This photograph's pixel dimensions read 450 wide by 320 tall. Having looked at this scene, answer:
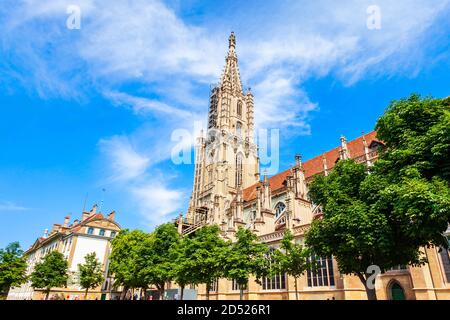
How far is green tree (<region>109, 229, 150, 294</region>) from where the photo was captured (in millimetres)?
33625

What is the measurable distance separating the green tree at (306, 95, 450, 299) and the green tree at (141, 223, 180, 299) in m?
19.2

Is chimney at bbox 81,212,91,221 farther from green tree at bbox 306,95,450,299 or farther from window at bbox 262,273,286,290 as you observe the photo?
green tree at bbox 306,95,450,299

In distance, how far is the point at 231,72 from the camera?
259 ft

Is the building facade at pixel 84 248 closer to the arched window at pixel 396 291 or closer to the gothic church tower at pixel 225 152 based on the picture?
the gothic church tower at pixel 225 152

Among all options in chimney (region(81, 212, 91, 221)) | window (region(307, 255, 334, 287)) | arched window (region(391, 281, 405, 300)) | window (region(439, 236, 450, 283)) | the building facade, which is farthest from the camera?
chimney (region(81, 212, 91, 221))

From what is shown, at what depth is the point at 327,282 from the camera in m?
24.1

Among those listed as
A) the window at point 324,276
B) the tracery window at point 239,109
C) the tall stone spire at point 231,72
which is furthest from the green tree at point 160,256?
the tall stone spire at point 231,72

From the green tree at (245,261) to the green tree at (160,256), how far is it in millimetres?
8787

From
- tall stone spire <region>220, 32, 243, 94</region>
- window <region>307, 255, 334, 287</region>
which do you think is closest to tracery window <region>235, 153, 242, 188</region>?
tall stone spire <region>220, 32, 243, 94</region>

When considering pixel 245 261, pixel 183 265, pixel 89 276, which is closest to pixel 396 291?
pixel 245 261

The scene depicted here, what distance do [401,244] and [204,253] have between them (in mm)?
16593

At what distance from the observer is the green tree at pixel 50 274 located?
40.8 m
